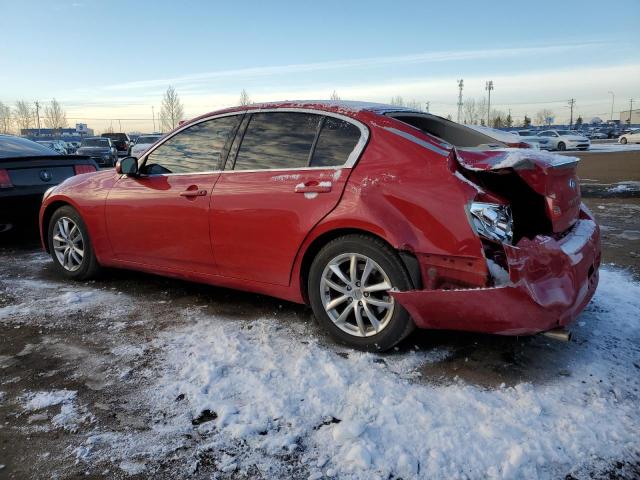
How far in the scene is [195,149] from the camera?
13.5 ft

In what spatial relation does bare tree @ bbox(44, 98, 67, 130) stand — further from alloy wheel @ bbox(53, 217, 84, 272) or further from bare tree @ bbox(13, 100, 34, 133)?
alloy wheel @ bbox(53, 217, 84, 272)

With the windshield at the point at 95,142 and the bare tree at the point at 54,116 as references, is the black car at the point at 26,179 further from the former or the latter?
the bare tree at the point at 54,116

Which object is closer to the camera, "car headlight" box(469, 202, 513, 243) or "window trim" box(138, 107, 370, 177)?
"car headlight" box(469, 202, 513, 243)

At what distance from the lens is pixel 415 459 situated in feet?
7.15

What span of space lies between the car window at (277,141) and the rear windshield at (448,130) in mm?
586

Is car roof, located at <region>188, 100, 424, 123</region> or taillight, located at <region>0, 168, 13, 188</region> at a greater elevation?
car roof, located at <region>188, 100, 424, 123</region>

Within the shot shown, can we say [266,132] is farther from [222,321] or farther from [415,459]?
[415,459]

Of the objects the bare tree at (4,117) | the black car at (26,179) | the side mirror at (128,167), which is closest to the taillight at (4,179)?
the black car at (26,179)

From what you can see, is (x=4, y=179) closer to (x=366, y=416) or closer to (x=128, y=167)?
(x=128, y=167)

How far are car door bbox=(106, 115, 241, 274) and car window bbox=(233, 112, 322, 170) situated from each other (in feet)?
0.66

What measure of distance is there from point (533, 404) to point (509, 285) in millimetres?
597

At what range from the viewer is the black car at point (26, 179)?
615 cm

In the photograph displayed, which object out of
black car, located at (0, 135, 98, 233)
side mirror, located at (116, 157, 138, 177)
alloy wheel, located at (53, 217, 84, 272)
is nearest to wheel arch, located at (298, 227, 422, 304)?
side mirror, located at (116, 157, 138, 177)

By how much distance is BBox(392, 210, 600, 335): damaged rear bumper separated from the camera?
2711 millimetres
